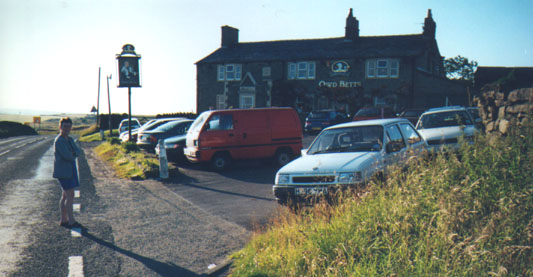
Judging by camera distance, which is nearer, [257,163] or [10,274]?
[10,274]

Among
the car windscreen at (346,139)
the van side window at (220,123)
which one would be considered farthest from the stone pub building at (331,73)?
the car windscreen at (346,139)

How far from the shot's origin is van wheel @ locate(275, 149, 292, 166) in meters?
15.0

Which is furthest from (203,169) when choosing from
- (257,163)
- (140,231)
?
(140,231)

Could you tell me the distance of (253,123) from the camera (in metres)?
14.8

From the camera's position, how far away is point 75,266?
5.48 metres

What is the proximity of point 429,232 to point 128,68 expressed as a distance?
18.7m

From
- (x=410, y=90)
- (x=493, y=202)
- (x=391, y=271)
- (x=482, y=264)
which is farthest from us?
(x=410, y=90)

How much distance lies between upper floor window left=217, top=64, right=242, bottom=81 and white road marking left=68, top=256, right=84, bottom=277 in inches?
1498

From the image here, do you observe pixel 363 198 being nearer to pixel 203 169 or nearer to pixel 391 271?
pixel 391 271

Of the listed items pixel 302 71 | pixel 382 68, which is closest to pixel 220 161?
pixel 382 68

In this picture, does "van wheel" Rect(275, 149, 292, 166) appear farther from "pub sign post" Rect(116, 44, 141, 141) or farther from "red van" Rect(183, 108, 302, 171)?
"pub sign post" Rect(116, 44, 141, 141)

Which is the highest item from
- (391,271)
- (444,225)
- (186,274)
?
(444,225)

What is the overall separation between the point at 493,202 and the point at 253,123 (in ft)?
34.3

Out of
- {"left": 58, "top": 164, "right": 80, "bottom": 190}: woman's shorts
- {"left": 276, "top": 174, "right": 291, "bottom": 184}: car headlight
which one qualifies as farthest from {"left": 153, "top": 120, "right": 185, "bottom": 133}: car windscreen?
{"left": 276, "top": 174, "right": 291, "bottom": 184}: car headlight
